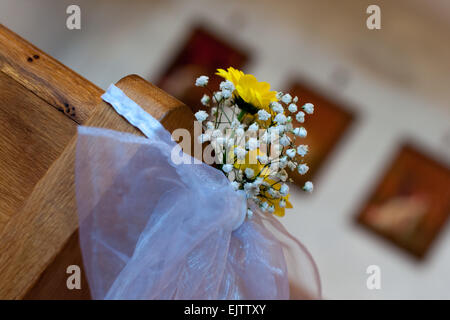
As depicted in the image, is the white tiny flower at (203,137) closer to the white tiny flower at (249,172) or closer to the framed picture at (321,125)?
the white tiny flower at (249,172)

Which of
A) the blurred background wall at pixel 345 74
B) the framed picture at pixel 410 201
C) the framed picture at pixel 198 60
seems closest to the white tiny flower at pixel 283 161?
the blurred background wall at pixel 345 74

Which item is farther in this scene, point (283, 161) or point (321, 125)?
point (321, 125)

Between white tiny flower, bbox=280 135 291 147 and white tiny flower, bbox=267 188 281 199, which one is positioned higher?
white tiny flower, bbox=280 135 291 147

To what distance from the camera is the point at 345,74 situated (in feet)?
20.6

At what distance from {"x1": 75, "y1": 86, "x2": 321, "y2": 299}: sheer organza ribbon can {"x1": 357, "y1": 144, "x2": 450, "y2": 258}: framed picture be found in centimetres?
511

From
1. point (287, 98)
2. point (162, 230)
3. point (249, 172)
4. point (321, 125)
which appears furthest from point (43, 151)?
point (321, 125)

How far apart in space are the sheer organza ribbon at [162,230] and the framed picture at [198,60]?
207 inches

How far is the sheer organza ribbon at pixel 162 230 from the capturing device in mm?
965

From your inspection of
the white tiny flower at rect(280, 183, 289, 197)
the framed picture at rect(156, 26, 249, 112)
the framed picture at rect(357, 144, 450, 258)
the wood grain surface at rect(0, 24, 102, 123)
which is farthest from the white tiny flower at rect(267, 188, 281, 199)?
the framed picture at rect(156, 26, 249, 112)

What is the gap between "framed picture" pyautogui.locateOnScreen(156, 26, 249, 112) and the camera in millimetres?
6293

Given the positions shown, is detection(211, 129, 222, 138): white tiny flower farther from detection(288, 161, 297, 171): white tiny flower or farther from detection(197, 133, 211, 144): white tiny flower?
detection(288, 161, 297, 171): white tiny flower

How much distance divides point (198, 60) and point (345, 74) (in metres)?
1.85

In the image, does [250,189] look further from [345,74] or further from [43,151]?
[345,74]
